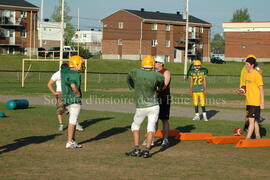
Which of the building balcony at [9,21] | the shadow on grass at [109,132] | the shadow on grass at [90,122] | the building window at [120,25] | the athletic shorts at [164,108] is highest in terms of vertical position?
the building window at [120,25]

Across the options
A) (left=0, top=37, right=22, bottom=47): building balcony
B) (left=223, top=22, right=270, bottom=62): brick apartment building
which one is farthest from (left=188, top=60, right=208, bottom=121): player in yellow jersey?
(left=223, top=22, right=270, bottom=62): brick apartment building

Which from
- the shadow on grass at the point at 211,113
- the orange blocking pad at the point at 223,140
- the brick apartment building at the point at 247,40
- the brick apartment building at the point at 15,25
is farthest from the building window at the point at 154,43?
the orange blocking pad at the point at 223,140

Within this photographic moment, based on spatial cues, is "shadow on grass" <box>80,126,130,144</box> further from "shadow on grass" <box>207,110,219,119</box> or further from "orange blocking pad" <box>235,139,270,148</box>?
"shadow on grass" <box>207,110,219,119</box>

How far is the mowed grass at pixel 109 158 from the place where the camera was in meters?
8.70

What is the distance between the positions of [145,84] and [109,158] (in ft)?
4.96

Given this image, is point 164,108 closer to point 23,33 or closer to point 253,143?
point 253,143

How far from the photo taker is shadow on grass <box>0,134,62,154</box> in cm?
1092

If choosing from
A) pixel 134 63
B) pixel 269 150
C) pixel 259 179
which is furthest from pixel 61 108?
pixel 134 63

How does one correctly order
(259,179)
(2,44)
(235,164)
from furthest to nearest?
(2,44), (235,164), (259,179)

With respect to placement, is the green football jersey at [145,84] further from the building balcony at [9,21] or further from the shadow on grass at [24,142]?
the building balcony at [9,21]

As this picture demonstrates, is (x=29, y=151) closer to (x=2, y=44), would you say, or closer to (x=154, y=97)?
(x=154, y=97)

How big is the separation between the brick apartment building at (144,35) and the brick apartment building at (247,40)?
22.9 feet

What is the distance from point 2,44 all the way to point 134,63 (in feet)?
73.3

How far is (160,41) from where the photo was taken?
93.1 meters
